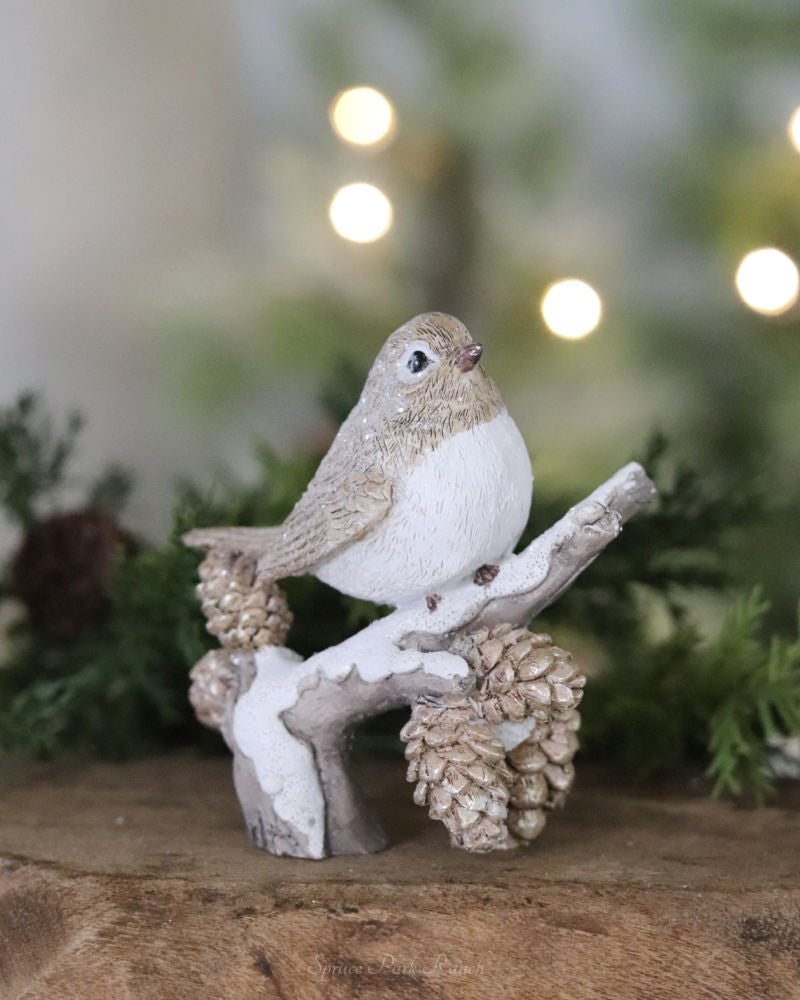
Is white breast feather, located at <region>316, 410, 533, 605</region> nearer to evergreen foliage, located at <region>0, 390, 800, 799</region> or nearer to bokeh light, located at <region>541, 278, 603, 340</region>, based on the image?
evergreen foliage, located at <region>0, 390, 800, 799</region>

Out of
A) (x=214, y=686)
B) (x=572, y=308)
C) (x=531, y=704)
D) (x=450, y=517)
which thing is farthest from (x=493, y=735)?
(x=572, y=308)

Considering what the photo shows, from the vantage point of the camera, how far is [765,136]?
1.43 m

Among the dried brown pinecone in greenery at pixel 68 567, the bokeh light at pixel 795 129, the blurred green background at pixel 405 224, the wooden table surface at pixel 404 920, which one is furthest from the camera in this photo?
the blurred green background at pixel 405 224

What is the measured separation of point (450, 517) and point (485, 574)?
62 mm

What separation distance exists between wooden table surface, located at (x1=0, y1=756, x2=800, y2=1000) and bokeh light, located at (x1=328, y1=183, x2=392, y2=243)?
0.90 m

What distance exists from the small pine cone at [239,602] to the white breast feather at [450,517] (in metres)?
0.10

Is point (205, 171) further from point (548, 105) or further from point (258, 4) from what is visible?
point (548, 105)

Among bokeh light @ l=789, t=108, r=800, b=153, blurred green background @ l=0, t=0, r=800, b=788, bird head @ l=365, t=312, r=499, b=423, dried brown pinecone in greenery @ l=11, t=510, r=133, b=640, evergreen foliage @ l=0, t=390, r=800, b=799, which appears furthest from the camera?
blurred green background @ l=0, t=0, r=800, b=788

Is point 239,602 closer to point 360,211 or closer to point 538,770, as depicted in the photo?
point 538,770

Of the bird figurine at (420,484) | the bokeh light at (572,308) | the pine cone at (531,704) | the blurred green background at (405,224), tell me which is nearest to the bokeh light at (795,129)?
the blurred green background at (405,224)

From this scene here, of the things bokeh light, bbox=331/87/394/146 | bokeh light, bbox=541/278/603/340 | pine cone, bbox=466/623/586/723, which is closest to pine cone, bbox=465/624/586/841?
pine cone, bbox=466/623/586/723

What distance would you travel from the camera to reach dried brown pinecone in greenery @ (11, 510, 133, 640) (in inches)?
44.5

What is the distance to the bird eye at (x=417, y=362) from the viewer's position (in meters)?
0.78

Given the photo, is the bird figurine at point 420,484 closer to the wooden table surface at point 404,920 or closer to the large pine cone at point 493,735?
the large pine cone at point 493,735
